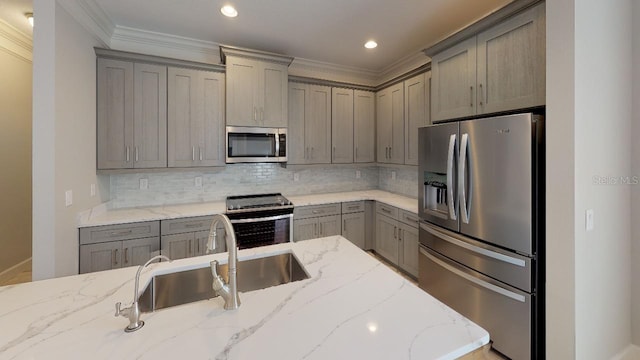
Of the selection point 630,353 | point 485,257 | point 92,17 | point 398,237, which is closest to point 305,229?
point 398,237

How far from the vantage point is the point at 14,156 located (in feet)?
10.4

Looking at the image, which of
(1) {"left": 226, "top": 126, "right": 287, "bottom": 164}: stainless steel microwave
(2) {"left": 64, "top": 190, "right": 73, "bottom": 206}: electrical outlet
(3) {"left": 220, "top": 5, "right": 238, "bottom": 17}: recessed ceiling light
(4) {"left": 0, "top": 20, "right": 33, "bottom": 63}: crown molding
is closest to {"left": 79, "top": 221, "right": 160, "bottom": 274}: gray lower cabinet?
(2) {"left": 64, "top": 190, "right": 73, "bottom": 206}: electrical outlet

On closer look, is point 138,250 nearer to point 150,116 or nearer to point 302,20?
point 150,116

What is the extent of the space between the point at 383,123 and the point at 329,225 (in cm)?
166

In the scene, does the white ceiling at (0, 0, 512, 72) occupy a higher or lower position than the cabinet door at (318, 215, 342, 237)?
higher

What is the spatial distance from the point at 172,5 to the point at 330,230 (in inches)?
114

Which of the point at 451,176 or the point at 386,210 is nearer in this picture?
the point at 451,176

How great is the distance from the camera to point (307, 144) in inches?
140

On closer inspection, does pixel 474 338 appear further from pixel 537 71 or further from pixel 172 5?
pixel 172 5

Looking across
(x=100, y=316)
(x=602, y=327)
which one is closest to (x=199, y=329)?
(x=100, y=316)

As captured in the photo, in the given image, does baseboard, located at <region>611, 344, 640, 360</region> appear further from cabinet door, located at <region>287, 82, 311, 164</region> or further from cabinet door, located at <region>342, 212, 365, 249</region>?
cabinet door, located at <region>287, 82, 311, 164</region>

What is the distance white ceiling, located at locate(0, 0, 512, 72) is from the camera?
2.37 m

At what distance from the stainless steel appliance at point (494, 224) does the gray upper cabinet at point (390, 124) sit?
1.12 meters

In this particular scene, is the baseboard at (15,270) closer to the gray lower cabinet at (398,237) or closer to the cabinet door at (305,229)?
the cabinet door at (305,229)
